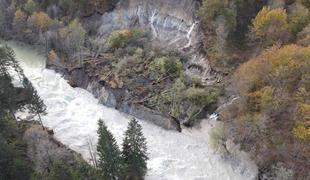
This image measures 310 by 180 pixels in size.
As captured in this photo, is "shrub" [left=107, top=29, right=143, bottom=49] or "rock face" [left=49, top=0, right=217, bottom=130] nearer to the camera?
"rock face" [left=49, top=0, right=217, bottom=130]

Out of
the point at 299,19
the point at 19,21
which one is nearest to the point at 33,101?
the point at 19,21

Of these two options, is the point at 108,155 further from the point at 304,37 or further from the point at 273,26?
the point at 304,37

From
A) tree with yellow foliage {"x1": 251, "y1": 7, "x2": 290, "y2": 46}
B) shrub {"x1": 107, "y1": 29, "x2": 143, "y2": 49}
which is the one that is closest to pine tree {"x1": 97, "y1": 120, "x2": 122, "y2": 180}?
tree with yellow foliage {"x1": 251, "y1": 7, "x2": 290, "y2": 46}

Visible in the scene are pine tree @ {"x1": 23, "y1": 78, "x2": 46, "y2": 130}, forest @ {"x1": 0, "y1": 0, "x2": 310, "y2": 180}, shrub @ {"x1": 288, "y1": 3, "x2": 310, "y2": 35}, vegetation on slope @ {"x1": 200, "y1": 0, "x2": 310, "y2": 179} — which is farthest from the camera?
shrub @ {"x1": 288, "y1": 3, "x2": 310, "y2": 35}

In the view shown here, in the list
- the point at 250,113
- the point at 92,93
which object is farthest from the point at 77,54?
the point at 250,113

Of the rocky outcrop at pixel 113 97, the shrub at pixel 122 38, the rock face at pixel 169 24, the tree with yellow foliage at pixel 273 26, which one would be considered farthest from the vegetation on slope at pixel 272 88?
the shrub at pixel 122 38

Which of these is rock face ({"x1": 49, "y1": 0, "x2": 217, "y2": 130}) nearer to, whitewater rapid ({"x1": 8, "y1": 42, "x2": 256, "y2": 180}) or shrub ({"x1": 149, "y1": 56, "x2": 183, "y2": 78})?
whitewater rapid ({"x1": 8, "y1": 42, "x2": 256, "y2": 180})
